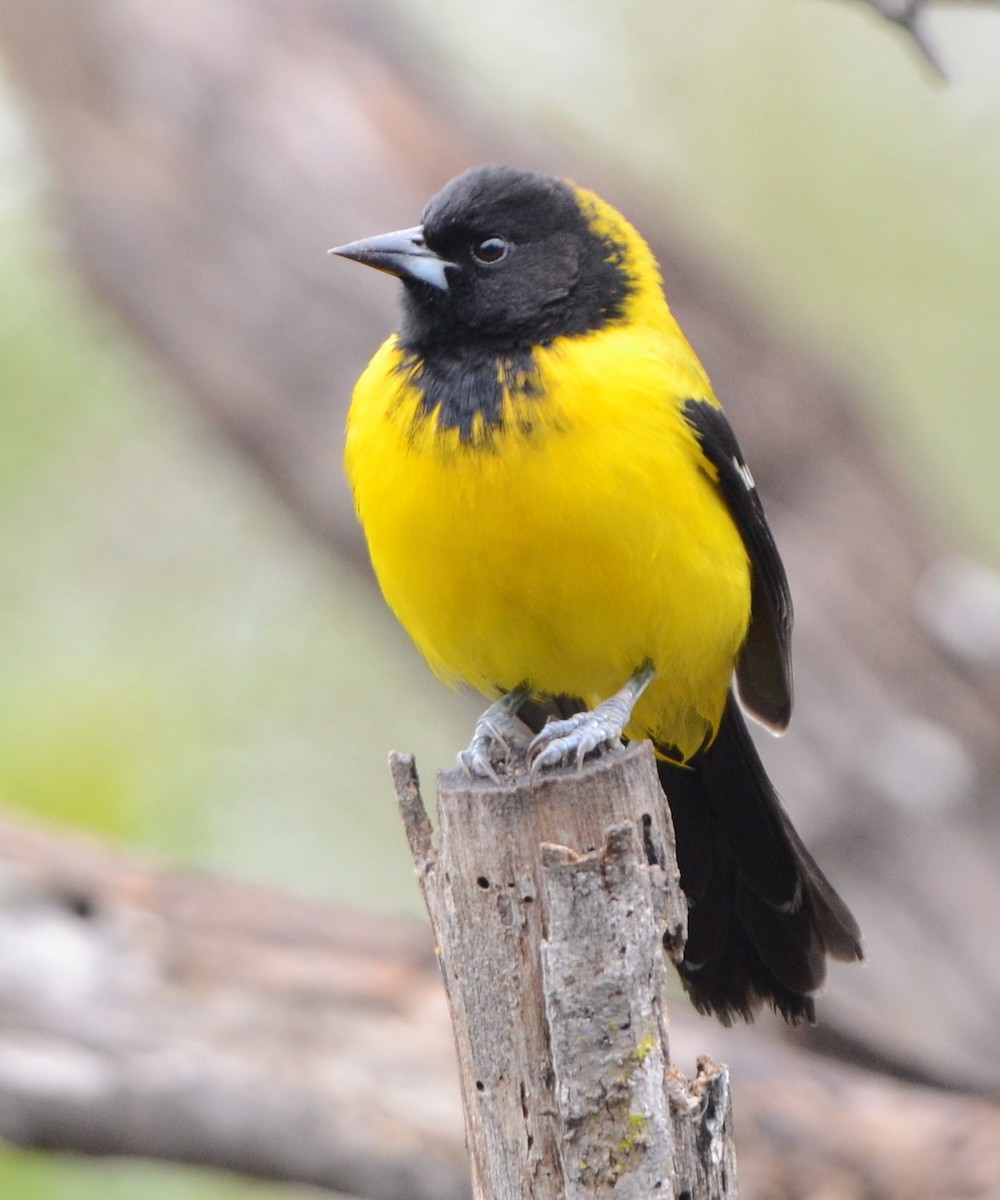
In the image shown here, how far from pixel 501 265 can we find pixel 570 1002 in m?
2.14

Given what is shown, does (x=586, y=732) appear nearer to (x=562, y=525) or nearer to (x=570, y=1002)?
(x=562, y=525)

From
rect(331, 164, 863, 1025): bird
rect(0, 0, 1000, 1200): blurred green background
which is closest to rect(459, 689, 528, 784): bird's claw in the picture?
rect(331, 164, 863, 1025): bird

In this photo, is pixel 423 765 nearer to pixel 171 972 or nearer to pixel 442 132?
pixel 442 132

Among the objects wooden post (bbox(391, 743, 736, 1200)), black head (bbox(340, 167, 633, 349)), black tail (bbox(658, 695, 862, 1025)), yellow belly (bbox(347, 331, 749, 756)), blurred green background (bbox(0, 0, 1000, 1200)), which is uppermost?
blurred green background (bbox(0, 0, 1000, 1200))

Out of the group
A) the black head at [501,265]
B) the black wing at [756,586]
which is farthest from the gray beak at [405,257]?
the black wing at [756,586]

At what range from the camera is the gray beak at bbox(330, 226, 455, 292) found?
4.36 meters

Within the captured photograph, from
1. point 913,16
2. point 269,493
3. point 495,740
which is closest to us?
point 913,16

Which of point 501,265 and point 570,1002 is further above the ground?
point 501,265

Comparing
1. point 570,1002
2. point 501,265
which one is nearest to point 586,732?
point 570,1002

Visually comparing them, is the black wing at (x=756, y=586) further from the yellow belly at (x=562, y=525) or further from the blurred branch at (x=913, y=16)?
the blurred branch at (x=913, y=16)

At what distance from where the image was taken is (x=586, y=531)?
3.97 meters

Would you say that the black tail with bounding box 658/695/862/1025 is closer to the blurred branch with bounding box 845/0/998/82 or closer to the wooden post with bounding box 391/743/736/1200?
the wooden post with bounding box 391/743/736/1200

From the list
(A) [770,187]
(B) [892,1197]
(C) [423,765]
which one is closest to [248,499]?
(C) [423,765]

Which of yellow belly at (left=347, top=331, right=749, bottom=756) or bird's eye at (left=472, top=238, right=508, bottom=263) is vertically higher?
bird's eye at (left=472, top=238, right=508, bottom=263)
